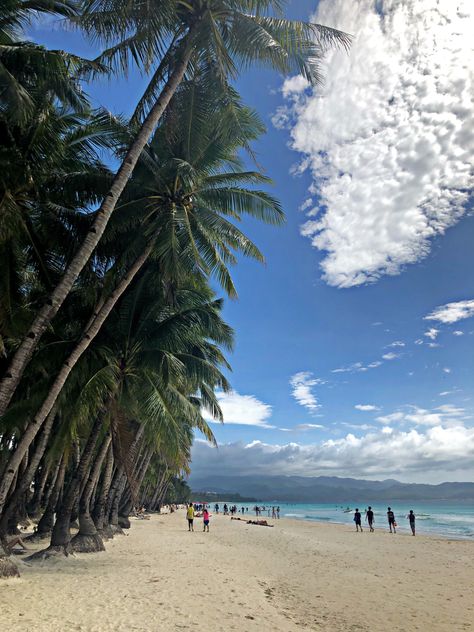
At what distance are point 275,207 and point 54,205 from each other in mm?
6022

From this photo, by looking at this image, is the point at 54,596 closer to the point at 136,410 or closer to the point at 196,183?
the point at 136,410

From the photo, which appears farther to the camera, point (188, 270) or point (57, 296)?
point (188, 270)

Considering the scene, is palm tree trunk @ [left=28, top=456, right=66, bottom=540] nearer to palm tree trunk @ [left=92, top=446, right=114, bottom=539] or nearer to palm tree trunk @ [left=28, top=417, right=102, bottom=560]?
palm tree trunk @ [left=92, top=446, right=114, bottom=539]

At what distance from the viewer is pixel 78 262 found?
8797mm

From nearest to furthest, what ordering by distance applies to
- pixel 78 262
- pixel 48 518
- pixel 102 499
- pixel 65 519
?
pixel 78 262 → pixel 65 519 → pixel 102 499 → pixel 48 518

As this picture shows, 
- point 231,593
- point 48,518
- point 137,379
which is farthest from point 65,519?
point 48,518

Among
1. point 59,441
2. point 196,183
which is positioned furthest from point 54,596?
point 196,183

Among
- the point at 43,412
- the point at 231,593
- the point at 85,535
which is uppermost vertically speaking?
the point at 43,412

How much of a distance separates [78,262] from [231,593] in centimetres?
766

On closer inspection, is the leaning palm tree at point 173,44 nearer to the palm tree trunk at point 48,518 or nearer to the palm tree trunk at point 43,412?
the palm tree trunk at point 43,412

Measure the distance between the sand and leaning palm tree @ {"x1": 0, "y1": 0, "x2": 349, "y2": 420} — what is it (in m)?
3.93

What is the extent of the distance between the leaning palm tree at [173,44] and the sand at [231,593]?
3928 mm

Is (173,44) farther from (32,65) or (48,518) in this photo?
(48,518)

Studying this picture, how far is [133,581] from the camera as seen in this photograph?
9500 millimetres
